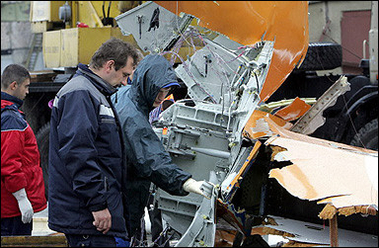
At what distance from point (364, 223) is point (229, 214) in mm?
1040

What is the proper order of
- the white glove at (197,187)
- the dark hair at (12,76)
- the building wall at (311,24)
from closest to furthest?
the white glove at (197,187)
the dark hair at (12,76)
the building wall at (311,24)

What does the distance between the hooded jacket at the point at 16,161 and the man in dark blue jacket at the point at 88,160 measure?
911 mm

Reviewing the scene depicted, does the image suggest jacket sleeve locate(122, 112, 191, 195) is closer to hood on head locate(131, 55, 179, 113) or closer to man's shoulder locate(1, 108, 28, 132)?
hood on head locate(131, 55, 179, 113)

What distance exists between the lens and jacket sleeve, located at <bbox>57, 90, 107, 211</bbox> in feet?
8.79

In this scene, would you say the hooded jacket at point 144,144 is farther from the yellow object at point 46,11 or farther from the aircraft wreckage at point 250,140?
the yellow object at point 46,11

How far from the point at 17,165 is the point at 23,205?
295 mm

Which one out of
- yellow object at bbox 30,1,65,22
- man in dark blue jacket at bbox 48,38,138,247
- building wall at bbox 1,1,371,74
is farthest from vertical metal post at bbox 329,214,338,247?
building wall at bbox 1,1,371,74

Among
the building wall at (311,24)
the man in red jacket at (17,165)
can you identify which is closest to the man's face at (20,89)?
the man in red jacket at (17,165)

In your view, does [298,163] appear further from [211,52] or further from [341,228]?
[211,52]

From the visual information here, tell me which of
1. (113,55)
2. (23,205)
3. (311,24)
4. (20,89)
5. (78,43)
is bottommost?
(23,205)

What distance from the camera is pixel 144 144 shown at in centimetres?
319

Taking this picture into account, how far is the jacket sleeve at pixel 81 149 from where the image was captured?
2678mm

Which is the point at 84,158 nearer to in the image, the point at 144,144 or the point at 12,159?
the point at 144,144

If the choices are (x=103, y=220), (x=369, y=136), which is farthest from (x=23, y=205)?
(x=369, y=136)
